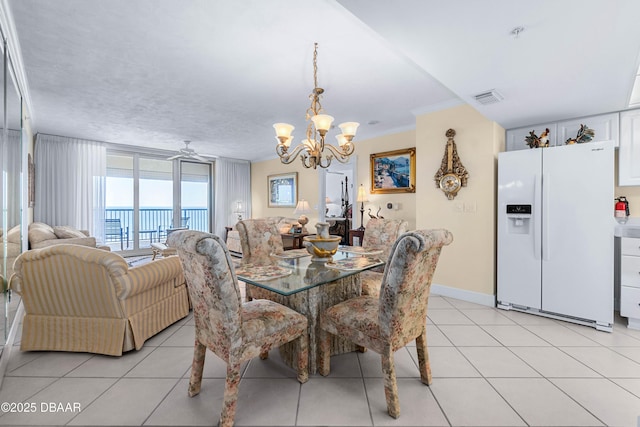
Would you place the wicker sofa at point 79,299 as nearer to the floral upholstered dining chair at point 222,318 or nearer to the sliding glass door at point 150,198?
Answer: the floral upholstered dining chair at point 222,318

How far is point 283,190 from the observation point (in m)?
7.09

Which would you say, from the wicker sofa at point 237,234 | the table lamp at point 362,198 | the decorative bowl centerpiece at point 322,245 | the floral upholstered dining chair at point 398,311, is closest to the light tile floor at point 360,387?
Result: the floral upholstered dining chair at point 398,311

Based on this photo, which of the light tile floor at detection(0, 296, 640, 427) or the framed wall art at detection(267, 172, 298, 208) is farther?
the framed wall art at detection(267, 172, 298, 208)

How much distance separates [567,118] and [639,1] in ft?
6.61

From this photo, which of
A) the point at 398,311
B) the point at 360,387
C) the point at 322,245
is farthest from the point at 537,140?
the point at 360,387

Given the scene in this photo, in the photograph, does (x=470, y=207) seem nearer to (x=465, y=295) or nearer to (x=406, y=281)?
(x=465, y=295)

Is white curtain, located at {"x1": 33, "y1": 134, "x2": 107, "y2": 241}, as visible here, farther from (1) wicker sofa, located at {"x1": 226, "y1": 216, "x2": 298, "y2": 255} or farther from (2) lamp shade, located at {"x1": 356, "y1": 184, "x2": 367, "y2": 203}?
(2) lamp shade, located at {"x1": 356, "y1": 184, "x2": 367, "y2": 203}

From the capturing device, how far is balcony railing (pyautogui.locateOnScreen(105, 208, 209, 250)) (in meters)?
6.39

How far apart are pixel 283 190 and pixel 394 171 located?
3.19m

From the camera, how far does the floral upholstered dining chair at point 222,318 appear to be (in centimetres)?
135

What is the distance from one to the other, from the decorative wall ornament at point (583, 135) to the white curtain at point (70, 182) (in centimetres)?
759

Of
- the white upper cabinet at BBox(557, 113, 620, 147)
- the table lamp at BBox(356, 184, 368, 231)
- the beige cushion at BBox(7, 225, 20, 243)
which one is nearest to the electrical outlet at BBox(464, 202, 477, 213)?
the white upper cabinet at BBox(557, 113, 620, 147)

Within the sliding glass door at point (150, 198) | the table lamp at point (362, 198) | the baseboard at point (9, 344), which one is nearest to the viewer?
the baseboard at point (9, 344)

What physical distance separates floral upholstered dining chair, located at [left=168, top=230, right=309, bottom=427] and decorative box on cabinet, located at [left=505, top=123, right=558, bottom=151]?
3.37 metres
